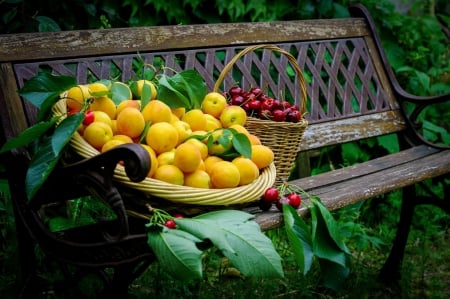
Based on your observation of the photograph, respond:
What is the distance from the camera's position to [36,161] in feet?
5.90

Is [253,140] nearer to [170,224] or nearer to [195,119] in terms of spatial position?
[195,119]

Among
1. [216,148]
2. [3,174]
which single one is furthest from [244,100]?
[3,174]

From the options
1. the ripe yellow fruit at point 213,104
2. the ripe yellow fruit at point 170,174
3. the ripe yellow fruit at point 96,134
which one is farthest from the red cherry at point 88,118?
the ripe yellow fruit at point 213,104

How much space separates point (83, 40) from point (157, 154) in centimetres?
71

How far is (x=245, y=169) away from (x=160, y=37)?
92 centimetres

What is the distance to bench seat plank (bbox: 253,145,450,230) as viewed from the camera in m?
2.33

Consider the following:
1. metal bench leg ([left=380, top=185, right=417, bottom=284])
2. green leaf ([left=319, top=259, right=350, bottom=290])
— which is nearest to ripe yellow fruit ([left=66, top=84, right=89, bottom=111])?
green leaf ([left=319, top=259, right=350, bottom=290])

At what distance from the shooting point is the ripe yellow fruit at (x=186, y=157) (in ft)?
5.95

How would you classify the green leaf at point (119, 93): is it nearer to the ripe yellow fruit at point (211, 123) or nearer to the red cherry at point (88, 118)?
the red cherry at point (88, 118)

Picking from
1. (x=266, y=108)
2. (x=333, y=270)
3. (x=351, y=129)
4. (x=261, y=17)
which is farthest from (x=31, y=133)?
(x=261, y=17)

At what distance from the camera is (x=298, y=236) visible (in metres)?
2.01

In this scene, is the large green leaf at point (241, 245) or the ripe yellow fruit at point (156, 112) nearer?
the large green leaf at point (241, 245)

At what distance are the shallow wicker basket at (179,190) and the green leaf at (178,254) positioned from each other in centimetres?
15

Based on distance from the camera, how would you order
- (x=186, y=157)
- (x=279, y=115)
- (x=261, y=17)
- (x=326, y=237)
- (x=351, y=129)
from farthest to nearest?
(x=261, y=17) → (x=351, y=129) → (x=279, y=115) → (x=326, y=237) → (x=186, y=157)
